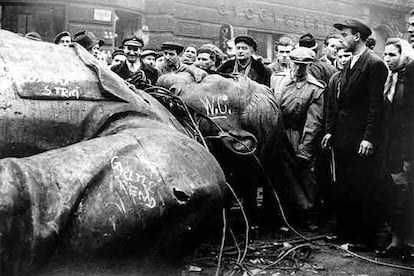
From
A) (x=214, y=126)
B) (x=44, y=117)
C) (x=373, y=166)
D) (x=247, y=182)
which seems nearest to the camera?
(x=44, y=117)

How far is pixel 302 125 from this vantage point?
20.8 feet

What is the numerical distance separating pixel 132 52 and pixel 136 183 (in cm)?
741

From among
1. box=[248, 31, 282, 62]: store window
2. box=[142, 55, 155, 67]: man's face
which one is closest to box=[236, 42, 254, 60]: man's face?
box=[142, 55, 155, 67]: man's face

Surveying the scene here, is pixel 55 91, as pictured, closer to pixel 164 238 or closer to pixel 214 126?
pixel 164 238

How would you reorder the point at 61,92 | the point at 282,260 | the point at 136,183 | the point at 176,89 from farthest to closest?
the point at 282,260 → the point at 176,89 → the point at 61,92 → the point at 136,183

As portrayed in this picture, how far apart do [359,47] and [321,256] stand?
6.21ft

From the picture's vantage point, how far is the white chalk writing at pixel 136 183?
7.00 feet

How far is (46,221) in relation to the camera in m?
1.95

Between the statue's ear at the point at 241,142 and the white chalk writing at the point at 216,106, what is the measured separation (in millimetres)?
152

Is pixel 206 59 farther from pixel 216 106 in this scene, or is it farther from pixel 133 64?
pixel 216 106

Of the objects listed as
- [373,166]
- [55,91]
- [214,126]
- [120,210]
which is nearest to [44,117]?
[55,91]

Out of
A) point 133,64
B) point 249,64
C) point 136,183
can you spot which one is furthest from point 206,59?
point 136,183

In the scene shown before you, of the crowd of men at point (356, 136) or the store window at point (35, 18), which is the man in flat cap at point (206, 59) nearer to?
the crowd of men at point (356, 136)

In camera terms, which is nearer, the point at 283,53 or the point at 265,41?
the point at 283,53
